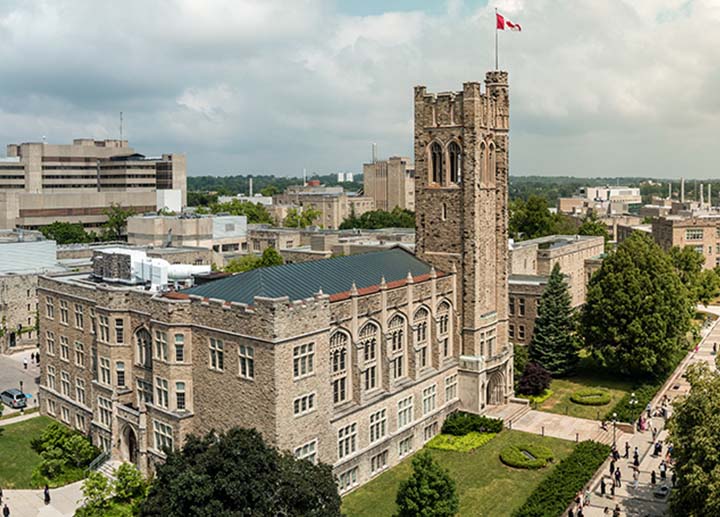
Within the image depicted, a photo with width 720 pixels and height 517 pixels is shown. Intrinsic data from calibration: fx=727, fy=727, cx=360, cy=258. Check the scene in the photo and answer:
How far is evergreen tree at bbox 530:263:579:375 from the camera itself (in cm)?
6788

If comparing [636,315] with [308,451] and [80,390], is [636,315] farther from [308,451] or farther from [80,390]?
[80,390]

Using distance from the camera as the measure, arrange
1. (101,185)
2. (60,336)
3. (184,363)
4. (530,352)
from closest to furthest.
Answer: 1. (184,363)
2. (60,336)
3. (530,352)
4. (101,185)

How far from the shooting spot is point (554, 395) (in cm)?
6394

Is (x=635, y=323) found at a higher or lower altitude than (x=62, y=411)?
higher

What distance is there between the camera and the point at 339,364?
1797 inches

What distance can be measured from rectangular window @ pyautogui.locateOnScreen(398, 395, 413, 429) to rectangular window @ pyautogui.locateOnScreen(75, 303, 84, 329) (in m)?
24.5

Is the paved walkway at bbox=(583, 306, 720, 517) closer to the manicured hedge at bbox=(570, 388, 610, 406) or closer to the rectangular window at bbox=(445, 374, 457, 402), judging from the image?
the manicured hedge at bbox=(570, 388, 610, 406)

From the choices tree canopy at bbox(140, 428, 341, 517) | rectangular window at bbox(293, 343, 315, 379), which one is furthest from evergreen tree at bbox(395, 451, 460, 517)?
rectangular window at bbox(293, 343, 315, 379)

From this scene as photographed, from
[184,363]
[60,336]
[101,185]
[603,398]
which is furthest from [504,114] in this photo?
[101,185]

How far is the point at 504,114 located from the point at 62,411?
143ft

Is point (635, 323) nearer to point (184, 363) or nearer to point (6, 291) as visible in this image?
point (184, 363)

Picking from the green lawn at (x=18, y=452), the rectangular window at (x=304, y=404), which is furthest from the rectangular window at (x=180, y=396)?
the green lawn at (x=18, y=452)

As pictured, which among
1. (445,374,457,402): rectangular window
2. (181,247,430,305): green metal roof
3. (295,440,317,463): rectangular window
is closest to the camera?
(295,440,317,463): rectangular window

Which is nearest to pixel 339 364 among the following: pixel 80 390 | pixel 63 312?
pixel 80 390
